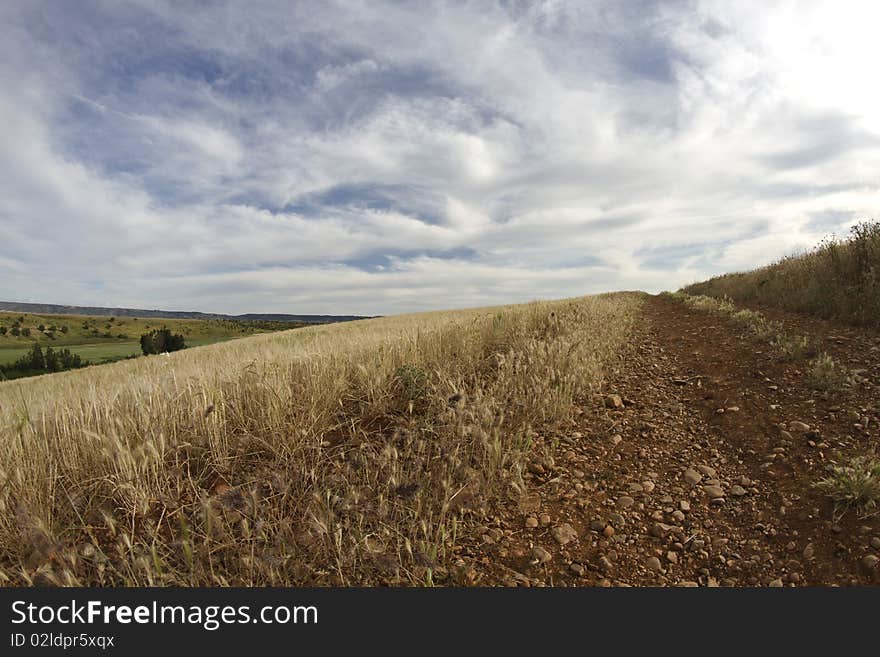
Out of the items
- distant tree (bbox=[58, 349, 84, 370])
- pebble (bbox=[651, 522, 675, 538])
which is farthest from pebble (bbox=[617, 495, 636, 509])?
distant tree (bbox=[58, 349, 84, 370])

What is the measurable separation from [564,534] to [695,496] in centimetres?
111

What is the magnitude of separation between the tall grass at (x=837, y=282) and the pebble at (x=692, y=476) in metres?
6.44

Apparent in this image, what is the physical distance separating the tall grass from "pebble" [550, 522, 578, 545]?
7747 millimetres

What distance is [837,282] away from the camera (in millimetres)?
8945

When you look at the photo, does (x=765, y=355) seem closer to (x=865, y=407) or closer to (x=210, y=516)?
(x=865, y=407)

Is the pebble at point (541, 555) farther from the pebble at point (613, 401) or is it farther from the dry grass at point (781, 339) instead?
the dry grass at point (781, 339)

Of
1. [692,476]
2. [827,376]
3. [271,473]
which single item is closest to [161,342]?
[271,473]

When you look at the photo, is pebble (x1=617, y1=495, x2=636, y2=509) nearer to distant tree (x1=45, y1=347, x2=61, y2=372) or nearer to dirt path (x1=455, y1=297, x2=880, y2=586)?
dirt path (x1=455, y1=297, x2=880, y2=586)

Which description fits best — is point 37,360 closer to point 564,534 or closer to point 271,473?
point 271,473

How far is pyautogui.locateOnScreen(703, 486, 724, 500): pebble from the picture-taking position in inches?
110

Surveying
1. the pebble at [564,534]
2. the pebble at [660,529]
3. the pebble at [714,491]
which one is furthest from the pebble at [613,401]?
the pebble at [564,534]

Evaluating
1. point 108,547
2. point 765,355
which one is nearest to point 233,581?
point 108,547

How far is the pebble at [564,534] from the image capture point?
93.6 inches

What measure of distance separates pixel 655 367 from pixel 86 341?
64.2 metres
